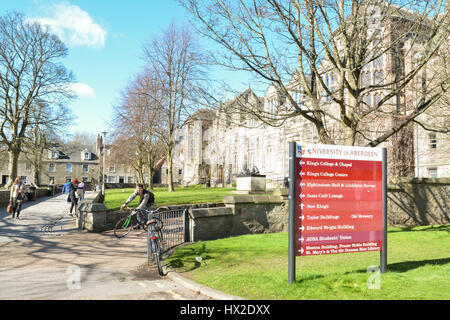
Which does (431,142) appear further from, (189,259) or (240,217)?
(189,259)

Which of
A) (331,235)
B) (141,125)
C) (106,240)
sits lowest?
(106,240)

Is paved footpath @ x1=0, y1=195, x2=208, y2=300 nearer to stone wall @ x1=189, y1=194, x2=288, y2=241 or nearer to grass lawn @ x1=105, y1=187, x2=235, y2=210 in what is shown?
stone wall @ x1=189, y1=194, x2=288, y2=241

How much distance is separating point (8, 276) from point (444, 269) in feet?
26.9

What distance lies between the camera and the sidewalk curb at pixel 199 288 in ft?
16.9

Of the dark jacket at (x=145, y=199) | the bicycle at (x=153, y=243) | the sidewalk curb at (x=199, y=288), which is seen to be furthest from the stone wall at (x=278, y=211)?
the sidewalk curb at (x=199, y=288)

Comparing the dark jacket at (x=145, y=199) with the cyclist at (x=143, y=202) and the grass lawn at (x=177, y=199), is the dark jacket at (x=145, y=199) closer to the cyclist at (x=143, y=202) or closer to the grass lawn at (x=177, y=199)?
the cyclist at (x=143, y=202)

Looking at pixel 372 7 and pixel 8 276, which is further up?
pixel 372 7


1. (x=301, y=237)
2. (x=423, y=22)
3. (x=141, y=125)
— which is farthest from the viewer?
(x=141, y=125)

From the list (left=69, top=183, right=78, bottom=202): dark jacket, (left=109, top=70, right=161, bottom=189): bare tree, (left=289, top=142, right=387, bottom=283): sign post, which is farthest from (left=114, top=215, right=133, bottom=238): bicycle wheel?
(left=109, top=70, right=161, bottom=189): bare tree

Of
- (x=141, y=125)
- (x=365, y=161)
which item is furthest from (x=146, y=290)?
(x=141, y=125)

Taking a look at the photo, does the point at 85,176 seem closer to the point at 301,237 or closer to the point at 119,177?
the point at 119,177

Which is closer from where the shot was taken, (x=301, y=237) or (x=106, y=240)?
(x=301, y=237)
